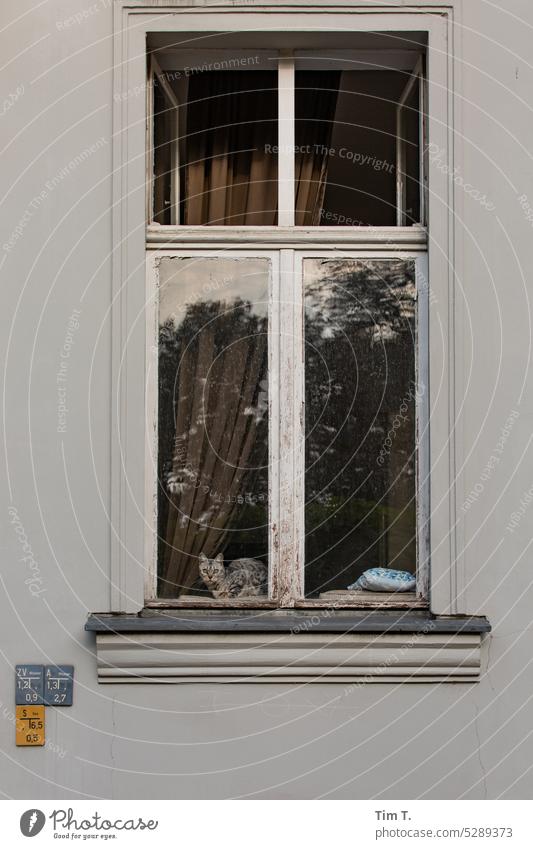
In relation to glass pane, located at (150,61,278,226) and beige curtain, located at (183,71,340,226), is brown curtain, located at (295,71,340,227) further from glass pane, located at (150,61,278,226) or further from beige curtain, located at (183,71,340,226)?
glass pane, located at (150,61,278,226)

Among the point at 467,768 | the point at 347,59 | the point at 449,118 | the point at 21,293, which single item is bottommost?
the point at 467,768

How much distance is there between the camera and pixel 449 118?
4.72 metres

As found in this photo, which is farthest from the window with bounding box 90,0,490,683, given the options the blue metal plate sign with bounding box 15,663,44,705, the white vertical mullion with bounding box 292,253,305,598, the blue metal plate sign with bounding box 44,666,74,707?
the blue metal plate sign with bounding box 15,663,44,705

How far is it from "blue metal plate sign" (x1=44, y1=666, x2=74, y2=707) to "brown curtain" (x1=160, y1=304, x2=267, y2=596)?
56 cm

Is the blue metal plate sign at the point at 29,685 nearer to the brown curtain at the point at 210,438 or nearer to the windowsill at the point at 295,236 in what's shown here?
the brown curtain at the point at 210,438

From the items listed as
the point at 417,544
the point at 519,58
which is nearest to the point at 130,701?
the point at 417,544

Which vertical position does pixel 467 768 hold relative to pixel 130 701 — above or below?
below

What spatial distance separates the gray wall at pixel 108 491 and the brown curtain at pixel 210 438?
336mm

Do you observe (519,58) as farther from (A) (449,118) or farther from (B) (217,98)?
(B) (217,98)

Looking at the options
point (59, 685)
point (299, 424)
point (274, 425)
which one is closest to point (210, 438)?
point (274, 425)

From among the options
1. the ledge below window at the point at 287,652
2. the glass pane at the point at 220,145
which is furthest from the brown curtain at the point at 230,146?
the ledge below window at the point at 287,652

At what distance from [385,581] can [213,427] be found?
3.40 feet

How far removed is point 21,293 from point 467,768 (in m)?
2.87

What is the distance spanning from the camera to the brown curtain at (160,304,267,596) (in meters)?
4.77
